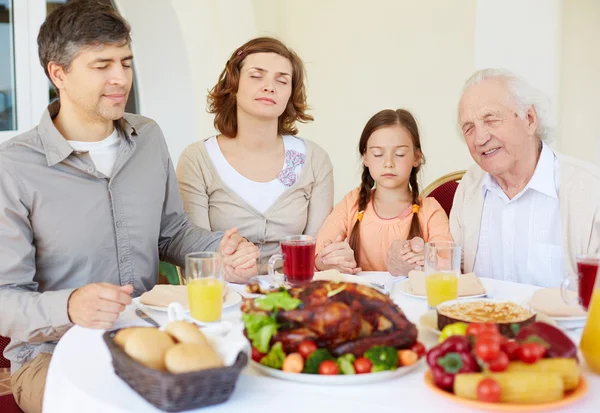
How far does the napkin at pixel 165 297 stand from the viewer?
5.52 feet

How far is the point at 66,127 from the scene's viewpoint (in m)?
2.11

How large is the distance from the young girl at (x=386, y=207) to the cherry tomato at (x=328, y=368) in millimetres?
1292

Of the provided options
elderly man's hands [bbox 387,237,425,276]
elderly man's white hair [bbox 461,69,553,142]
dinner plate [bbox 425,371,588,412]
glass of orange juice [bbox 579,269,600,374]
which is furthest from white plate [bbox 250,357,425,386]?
elderly man's white hair [bbox 461,69,553,142]

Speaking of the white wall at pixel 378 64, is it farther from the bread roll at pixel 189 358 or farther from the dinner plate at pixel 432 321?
the bread roll at pixel 189 358

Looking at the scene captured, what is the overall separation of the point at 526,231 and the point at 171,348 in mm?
1532

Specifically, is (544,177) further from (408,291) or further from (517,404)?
(517,404)

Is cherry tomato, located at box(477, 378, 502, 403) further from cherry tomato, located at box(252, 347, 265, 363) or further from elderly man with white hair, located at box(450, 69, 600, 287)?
elderly man with white hair, located at box(450, 69, 600, 287)

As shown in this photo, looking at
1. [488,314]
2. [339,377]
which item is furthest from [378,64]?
[339,377]

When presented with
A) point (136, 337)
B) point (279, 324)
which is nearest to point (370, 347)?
point (279, 324)

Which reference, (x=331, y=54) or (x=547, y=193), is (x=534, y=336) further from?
(x=331, y=54)

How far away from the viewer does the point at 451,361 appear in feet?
3.56

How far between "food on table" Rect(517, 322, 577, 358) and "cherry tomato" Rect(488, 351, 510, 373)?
0.29 feet

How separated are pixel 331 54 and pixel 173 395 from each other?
4.06 meters

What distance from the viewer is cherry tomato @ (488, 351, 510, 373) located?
1.04m
